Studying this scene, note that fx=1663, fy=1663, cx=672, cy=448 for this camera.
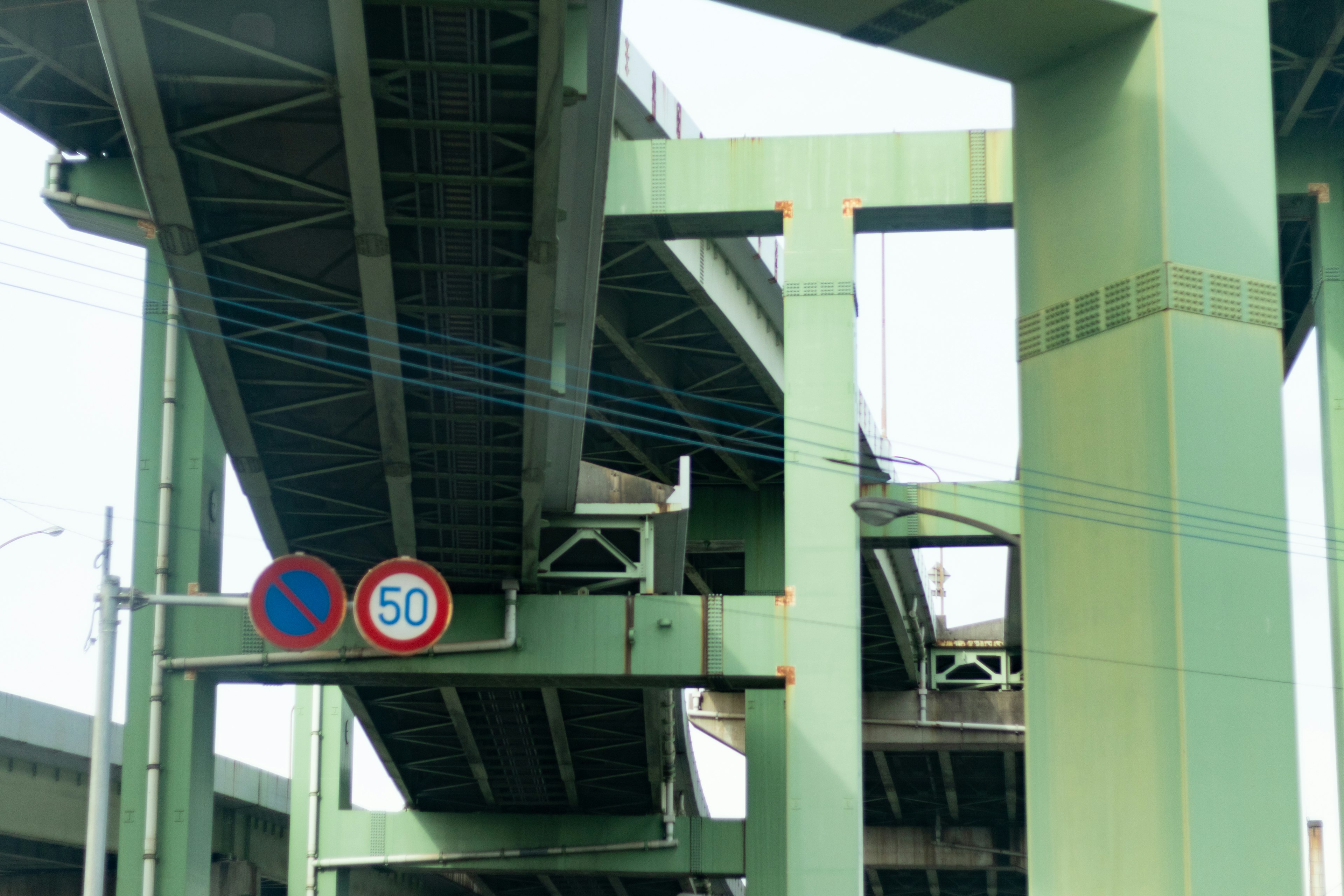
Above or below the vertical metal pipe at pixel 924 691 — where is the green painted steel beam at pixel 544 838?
below

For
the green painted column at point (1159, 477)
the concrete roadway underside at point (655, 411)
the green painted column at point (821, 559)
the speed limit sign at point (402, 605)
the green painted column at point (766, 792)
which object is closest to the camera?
the green painted column at point (1159, 477)

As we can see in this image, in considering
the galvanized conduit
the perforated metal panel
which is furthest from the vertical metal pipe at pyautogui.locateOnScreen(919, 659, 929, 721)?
the perforated metal panel

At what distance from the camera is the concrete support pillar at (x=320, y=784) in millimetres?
37469

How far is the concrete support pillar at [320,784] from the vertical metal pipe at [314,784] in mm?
43

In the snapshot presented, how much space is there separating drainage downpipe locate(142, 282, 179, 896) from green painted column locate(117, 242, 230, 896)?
97mm

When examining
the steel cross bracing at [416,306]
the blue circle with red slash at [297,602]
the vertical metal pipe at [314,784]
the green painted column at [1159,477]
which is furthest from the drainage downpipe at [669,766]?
the green painted column at [1159,477]

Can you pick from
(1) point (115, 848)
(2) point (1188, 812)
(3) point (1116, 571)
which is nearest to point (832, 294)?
(3) point (1116, 571)

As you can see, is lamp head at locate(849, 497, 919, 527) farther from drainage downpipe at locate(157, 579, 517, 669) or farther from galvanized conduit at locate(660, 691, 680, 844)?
galvanized conduit at locate(660, 691, 680, 844)

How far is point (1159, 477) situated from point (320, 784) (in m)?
26.3

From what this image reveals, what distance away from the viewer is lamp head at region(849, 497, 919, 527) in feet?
56.9

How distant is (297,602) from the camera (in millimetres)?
16641

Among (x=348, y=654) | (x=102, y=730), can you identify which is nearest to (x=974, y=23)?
(x=102, y=730)

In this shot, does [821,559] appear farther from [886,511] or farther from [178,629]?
[178,629]

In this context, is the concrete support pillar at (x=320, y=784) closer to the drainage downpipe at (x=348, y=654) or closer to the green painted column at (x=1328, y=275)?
the drainage downpipe at (x=348, y=654)
